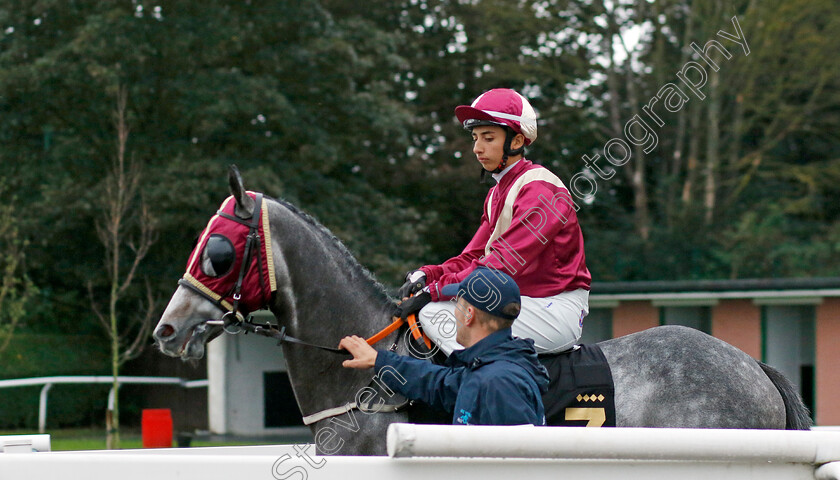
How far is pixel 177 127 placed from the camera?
19594 mm

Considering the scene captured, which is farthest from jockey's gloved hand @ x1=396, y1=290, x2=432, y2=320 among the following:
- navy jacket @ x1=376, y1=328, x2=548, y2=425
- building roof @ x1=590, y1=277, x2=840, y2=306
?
building roof @ x1=590, y1=277, x2=840, y2=306

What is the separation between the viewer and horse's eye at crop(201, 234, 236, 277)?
3.69 m

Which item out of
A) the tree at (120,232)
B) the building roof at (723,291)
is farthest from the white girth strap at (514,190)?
the building roof at (723,291)

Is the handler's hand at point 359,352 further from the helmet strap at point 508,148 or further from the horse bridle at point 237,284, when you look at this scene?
the helmet strap at point 508,148

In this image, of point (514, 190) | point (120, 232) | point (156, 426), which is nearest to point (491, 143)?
point (514, 190)

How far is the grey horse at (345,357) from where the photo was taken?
3.55 metres

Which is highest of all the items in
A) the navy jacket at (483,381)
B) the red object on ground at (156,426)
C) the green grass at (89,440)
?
the navy jacket at (483,381)

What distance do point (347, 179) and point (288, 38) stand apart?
11.0 ft

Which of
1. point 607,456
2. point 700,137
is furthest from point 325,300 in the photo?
point 700,137

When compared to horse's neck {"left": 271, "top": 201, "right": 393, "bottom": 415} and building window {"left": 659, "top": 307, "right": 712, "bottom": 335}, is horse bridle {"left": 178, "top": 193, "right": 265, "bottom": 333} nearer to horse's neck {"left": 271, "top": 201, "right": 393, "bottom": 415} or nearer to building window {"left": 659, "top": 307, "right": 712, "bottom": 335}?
horse's neck {"left": 271, "top": 201, "right": 393, "bottom": 415}

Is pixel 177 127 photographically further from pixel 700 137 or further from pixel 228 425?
pixel 700 137

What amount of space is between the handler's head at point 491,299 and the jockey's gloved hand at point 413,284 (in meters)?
0.86

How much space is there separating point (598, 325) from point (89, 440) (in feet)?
29.4

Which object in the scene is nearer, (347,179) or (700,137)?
(347,179)
